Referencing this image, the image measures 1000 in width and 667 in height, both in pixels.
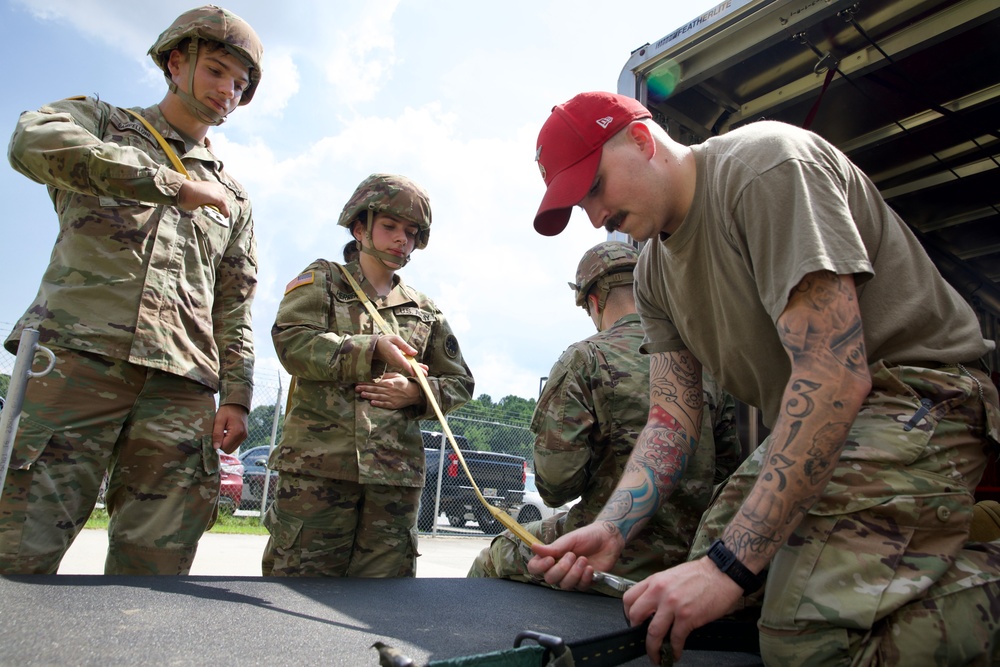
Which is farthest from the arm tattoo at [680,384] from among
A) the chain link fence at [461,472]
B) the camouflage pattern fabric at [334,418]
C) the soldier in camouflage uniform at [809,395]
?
the chain link fence at [461,472]

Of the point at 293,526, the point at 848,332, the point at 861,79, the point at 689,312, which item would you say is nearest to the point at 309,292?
the point at 293,526

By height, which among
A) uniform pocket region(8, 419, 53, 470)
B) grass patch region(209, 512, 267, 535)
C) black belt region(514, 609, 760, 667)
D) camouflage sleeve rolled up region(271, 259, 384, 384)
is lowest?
grass patch region(209, 512, 267, 535)

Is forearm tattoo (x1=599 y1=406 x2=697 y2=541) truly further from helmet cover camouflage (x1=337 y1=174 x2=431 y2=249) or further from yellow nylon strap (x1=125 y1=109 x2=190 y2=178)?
yellow nylon strap (x1=125 y1=109 x2=190 y2=178)

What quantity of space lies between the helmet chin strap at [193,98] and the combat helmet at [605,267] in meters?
1.49

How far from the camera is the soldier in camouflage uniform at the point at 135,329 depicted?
6.70ft

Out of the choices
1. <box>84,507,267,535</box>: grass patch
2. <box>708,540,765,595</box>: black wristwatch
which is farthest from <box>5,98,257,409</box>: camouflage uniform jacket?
<box>84,507,267,535</box>: grass patch

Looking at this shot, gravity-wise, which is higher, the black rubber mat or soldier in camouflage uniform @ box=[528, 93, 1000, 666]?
soldier in camouflage uniform @ box=[528, 93, 1000, 666]

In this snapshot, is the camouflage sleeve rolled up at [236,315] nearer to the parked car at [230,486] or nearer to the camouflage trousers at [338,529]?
the camouflage trousers at [338,529]

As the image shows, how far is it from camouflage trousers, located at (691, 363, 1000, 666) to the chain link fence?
9.45 meters

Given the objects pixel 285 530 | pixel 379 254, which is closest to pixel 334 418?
pixel 285 530

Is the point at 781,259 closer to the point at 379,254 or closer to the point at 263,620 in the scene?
the point at 263,620

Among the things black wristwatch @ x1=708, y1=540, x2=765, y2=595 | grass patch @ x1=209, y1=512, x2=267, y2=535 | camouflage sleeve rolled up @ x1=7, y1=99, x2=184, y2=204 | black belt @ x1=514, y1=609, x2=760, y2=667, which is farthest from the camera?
grass patch @ x1=209, y1=512, x2=267, y2=535

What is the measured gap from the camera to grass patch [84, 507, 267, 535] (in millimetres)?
9500

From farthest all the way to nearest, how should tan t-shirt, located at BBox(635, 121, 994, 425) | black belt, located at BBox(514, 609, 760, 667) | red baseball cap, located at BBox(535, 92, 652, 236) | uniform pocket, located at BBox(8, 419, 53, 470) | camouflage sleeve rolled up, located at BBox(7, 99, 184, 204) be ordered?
camouflage sleeve rolled up, located at BBox(7, 99, 184, 204) < uniform pocket, located at BBox(8, 419, 53, 470) < red baseball cap, located at BBox(535, 92, 652, 236) < tan t-shirt, located at BBox(635, 121, 994, 425) < black belt, located at BBox(514, 609, 760, 667)
